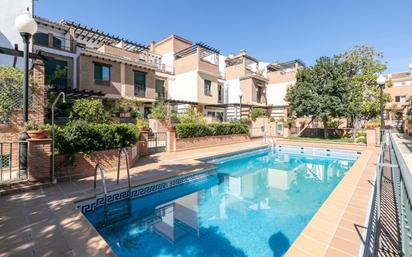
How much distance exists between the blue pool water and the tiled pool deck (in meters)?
0.91

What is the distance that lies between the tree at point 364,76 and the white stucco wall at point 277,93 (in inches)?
341

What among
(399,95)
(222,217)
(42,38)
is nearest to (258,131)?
(222,217)

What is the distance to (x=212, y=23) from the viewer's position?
21109 mm

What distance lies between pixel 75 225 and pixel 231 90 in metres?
27.3

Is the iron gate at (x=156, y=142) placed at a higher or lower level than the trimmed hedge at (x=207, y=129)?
lower

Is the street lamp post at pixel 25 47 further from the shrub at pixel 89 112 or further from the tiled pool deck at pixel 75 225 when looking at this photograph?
the shrub at pixel 89 112

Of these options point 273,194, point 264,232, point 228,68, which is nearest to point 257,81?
point 228,68

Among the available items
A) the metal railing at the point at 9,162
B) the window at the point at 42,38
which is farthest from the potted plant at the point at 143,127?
the window at the point at 42,38

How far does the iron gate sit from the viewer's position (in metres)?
12.7

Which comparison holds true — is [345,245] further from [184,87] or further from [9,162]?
[184,87]

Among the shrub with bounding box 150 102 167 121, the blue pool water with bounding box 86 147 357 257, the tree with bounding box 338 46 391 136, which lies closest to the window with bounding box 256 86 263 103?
the tree with bounding box 338 46 391 136

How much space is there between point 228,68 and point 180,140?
19710 millimetres

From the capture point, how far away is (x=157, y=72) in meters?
24.5

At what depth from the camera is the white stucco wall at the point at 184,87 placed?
23906 millimetres
